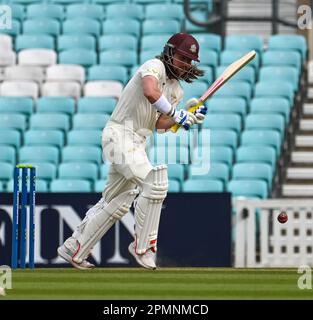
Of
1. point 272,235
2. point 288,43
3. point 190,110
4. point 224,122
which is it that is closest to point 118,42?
point 288,43

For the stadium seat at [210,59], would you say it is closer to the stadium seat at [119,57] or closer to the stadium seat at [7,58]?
the stadium seat at [119,57]

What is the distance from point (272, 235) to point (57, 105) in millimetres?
3893

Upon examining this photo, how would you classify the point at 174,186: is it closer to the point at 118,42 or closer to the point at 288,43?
the point at 288,43

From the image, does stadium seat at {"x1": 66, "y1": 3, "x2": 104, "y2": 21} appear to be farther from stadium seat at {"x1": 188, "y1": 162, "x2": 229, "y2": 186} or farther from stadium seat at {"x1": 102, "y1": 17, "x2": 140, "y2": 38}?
stadium seat at {"x1": 188, "y1": 162, "x2": 229, "y2": 186}

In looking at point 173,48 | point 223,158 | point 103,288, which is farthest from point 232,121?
point 103,288

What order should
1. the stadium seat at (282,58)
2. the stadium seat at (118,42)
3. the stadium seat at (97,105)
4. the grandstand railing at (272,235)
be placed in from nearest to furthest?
the grandstand railing at (272,235) < the stadium seat at (97,105) < the stadium seat at (282,58) < the stadium seat at (118,42)

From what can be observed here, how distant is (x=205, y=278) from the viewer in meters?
8.95

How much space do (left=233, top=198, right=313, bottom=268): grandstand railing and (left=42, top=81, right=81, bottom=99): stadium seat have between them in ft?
12.6

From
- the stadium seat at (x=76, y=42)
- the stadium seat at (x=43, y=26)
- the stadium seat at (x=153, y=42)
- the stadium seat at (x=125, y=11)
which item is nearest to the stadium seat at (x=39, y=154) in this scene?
the stadium seat at (x=153, y=42)

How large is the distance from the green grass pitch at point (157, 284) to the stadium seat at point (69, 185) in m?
4.30

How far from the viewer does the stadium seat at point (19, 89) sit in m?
15.7

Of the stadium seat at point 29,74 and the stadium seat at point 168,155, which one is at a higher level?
the stadium seat at point 29,74

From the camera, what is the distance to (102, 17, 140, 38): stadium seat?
54.0 ft

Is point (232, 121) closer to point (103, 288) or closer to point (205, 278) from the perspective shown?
point (205, 278)
